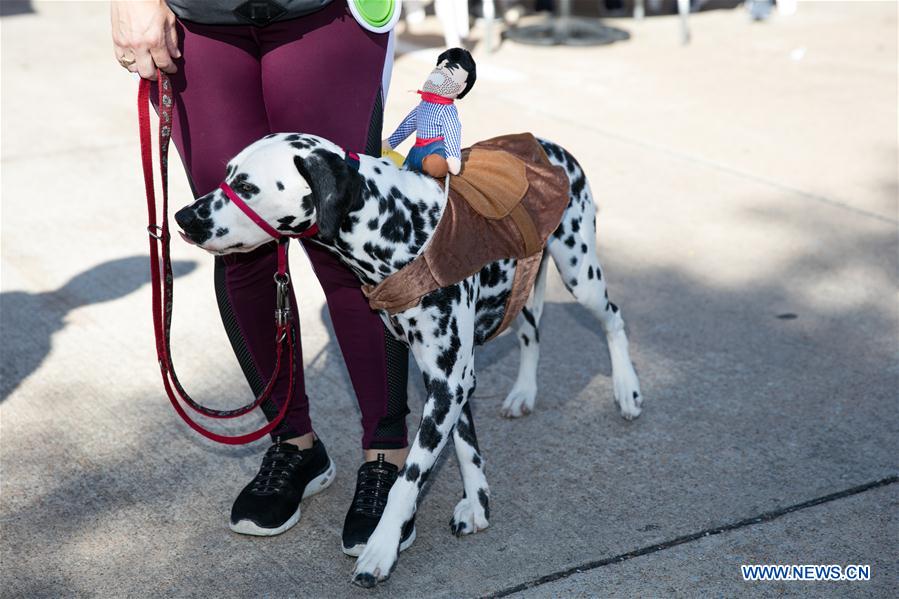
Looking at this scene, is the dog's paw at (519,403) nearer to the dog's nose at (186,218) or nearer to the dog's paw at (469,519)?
the dog's paw at (469,519)

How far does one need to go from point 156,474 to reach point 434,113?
1630 mm

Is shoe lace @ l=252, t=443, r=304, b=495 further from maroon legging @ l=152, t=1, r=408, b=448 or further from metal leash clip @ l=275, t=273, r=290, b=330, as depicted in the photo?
metal leash clip @ l=275, t=273, r=290, b=330

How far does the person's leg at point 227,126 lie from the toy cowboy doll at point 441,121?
0.46 metres

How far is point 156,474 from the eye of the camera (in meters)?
3.86

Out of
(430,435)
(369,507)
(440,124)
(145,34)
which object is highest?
(145,34)

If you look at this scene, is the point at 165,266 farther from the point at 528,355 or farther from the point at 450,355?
the point at 528,355

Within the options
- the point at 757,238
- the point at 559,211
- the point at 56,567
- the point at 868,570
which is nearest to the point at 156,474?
the point at 56,567

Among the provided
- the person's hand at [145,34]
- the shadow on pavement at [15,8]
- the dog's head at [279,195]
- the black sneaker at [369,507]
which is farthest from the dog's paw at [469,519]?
the shadow on pavement at [15,8]

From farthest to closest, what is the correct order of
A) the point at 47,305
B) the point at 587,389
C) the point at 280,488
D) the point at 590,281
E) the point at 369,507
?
the point at 47,305 → the point at 587,389 → the point at 590,281 → the point at 280,488 → the point at 369,507

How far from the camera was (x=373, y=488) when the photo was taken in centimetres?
344

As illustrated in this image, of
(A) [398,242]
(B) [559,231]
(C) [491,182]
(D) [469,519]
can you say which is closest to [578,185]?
(B) [559,231]

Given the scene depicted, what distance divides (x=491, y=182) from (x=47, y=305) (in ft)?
9.40

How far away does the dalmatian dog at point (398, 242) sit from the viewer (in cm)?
288

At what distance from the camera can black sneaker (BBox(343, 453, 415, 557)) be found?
3.32 meters
